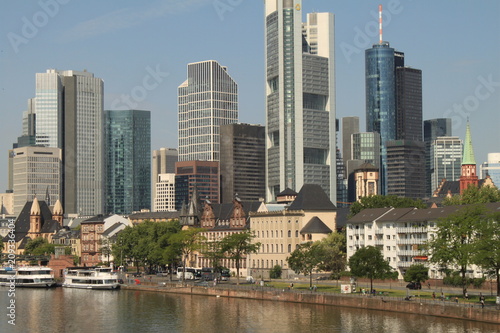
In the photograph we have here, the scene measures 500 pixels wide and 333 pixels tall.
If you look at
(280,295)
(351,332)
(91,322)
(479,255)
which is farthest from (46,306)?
(479,255)

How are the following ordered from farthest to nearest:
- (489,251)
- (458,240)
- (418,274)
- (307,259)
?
(307,259) < (418,274) < (458,240) < (489,251)

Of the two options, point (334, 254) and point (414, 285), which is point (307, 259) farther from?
point (414, 285)

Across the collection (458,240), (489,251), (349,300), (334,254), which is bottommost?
(349,300)

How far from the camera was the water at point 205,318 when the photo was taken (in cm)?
11919

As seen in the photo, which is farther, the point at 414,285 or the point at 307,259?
the point at 307,259

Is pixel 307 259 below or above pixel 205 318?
above

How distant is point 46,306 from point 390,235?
2646 inches

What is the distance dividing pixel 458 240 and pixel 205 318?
3928cm

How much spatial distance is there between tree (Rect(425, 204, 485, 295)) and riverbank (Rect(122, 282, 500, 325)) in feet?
28.4

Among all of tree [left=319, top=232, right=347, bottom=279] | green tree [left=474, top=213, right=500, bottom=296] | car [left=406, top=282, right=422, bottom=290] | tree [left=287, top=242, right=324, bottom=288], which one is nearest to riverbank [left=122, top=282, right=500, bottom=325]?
green tree [left=474, top=213, right=500, bottom=296]

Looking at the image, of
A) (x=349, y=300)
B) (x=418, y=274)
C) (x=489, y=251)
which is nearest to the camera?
(x=489, y=251)

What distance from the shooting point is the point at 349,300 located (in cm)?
13838

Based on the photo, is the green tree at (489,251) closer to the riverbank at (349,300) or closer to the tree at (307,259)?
the riverbank at (349,300)

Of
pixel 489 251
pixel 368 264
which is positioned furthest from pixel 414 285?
pixel 489 251
